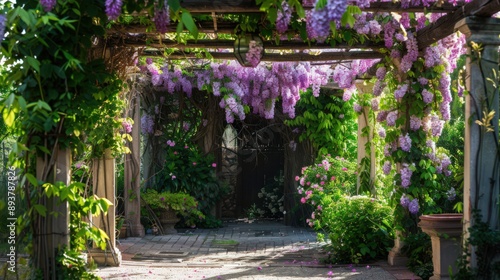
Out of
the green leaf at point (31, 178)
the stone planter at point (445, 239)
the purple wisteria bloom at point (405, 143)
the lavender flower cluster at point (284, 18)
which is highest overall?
the lavender flower cluster at point (284, 18)

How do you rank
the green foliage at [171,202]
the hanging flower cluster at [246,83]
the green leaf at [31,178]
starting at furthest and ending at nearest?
the green foliage at [171,202] → the hanging flower cluster at [246,83] → the green leaf at [31,178]

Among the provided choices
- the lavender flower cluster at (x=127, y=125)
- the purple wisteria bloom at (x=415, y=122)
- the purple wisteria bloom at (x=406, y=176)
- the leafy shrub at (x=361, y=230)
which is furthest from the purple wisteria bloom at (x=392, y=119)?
the lavender flower cluster at (x=127, y=125)

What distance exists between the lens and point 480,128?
4.69m

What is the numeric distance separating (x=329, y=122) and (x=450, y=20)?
19.4 ft

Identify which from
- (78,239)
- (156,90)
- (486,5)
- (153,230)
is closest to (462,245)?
(486,5)

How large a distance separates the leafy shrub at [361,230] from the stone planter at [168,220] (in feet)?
11.9

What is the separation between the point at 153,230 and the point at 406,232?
14.4ft

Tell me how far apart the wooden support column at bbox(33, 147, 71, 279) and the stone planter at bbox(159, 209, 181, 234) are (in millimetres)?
6307

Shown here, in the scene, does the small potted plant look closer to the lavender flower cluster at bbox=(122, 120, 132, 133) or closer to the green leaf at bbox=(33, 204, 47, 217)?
the lavender flower cluster at bbox=(122, 120, 132, 133)

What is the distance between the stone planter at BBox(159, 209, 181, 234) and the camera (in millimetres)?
10594

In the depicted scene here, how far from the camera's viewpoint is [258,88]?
35.7 ft

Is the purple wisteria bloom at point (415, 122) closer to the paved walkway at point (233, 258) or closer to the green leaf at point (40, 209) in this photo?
the paved walkway at point (233, 258)

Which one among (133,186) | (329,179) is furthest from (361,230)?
(133,186)

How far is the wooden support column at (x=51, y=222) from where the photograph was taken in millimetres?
4145
